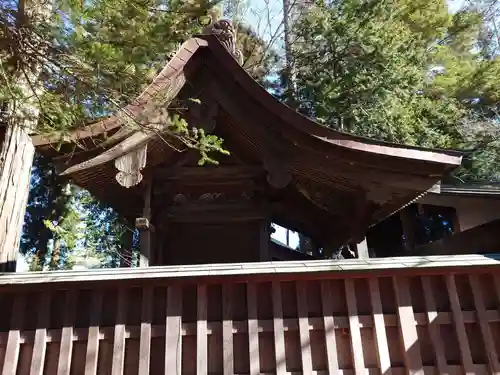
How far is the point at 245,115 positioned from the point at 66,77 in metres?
1.78

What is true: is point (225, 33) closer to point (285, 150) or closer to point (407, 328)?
point (285, 150)

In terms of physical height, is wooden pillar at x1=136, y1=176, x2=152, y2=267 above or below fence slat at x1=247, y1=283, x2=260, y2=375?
above

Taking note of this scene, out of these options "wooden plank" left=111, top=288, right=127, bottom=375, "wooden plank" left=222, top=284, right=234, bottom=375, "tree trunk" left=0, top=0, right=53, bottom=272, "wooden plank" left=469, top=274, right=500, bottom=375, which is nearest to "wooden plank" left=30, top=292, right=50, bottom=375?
"wooden plank" left=111, top=288, right=127, bottom=375

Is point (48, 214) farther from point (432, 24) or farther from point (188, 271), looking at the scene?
point (432, 24)

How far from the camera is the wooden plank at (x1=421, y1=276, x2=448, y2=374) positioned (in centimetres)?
323

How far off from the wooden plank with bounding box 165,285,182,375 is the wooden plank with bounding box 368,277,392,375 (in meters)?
1.54

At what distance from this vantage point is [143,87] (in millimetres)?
4301

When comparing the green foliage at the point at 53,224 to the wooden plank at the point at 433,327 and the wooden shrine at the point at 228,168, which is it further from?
the wooden plank at the point at 433,327

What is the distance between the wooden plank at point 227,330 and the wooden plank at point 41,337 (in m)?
1.38

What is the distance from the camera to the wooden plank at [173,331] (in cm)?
319

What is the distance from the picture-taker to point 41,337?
326cm

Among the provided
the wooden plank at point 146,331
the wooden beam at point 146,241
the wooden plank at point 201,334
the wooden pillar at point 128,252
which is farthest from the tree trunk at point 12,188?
the wooden plank at point 201,334

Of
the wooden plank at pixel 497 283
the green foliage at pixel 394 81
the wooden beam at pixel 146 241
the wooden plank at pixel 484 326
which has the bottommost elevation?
the wooden plank at pixel 484 326

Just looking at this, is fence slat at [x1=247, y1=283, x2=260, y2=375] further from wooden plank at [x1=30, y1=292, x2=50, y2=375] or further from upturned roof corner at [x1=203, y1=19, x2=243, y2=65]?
upturned roof corner at [x1=203, y1=19, x2=243, y2=65]
